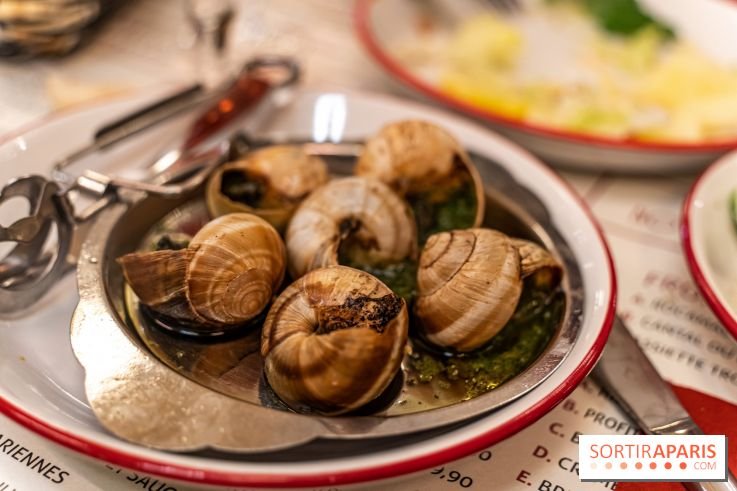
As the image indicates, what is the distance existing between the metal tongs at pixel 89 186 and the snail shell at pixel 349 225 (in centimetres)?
17

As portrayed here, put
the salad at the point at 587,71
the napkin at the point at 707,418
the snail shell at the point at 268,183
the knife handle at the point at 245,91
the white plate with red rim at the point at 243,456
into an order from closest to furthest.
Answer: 1. the white plate with red rim at the point at 243,456
2. the napkin at the point at 707,418
3. the snail shell at the point at 268,183
4. the knife handle at the point at 245,91
5. the salad at the point at 587,71

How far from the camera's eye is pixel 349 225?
61cm

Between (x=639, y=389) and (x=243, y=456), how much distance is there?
1.09 feet

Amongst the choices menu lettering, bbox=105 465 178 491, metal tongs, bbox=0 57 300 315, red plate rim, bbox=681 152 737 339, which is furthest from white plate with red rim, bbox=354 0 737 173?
menu lettering, bbox=105 465 178 491

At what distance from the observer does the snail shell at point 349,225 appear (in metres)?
0.60

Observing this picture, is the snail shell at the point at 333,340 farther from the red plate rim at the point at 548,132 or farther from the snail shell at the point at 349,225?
the red plate rim at the point at 548,132

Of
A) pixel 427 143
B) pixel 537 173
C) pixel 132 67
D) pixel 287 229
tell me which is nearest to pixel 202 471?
pixel 287 229

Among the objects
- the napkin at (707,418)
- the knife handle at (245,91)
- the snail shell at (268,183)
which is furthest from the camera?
the knife handle at (245,91)

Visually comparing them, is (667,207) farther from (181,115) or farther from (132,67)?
(132,67)

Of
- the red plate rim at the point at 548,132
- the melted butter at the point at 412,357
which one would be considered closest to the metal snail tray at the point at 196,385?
the melted butter at the point at 412,357

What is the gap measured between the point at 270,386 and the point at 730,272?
0.47 metres

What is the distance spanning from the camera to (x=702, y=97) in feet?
3.47

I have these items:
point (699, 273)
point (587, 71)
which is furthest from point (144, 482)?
point (587, 71)

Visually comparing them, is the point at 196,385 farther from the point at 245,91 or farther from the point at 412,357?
the point at 245,91
